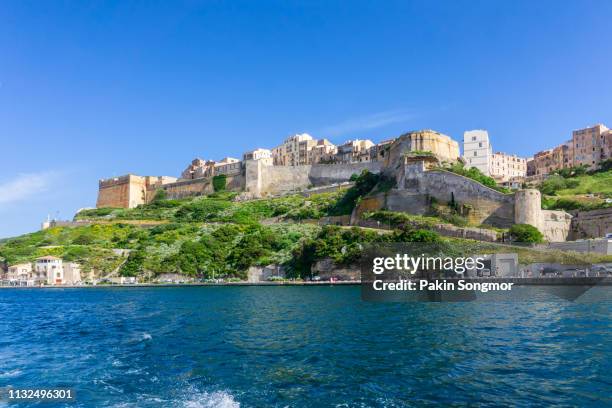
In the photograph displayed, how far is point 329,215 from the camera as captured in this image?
63469mm

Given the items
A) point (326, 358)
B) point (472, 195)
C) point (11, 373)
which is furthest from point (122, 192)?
point (326, 358)

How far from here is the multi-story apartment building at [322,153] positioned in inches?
3450

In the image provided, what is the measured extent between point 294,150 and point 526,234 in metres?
55.2

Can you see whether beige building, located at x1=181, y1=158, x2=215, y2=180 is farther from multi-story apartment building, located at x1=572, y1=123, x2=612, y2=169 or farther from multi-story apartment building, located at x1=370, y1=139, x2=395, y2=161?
multi-story apartment building, located at x1=572, y1=123, x2=612, y2=169

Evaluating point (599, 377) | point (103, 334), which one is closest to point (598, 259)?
point (599, 377)

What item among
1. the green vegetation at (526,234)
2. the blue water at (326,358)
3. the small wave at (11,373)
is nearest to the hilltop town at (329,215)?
the green vegetation at (526,234)

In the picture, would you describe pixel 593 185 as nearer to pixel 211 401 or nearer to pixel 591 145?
pixel 591 145

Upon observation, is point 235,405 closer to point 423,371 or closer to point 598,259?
point 423,371

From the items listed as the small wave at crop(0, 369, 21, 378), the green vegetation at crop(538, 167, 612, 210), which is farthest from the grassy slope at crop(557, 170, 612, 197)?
the small wave at crop(0, 369, 21, 378)

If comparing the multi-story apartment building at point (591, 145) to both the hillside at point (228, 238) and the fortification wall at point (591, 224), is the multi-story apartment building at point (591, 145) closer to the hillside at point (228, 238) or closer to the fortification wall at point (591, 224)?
the fortification wall at point (591, 224)

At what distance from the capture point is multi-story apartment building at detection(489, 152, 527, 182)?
269ft

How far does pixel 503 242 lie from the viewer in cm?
4419

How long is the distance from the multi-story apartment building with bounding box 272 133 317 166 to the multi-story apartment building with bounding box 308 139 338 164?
0.96m

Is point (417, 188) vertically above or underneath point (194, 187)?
underneath
